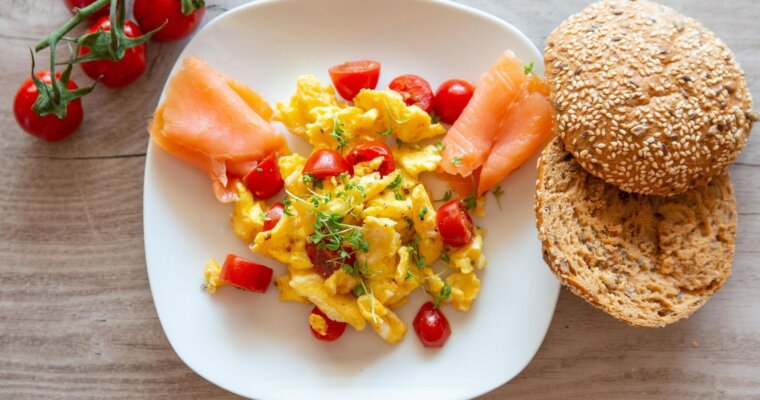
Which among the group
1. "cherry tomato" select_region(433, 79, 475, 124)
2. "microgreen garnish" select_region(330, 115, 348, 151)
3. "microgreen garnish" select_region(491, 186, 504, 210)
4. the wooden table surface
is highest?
"cherry tomato" select_region(433, 79, 475, 124)

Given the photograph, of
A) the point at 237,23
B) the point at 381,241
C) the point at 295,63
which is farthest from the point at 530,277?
the point at 237,23

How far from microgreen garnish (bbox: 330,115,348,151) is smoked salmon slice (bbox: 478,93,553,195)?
0.56m

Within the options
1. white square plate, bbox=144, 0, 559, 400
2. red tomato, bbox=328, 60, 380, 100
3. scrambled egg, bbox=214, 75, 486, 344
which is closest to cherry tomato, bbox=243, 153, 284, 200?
scrambled egg, bbox=214, 75, 486, 344

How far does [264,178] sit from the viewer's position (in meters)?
2.62

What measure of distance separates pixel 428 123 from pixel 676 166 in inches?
36.0

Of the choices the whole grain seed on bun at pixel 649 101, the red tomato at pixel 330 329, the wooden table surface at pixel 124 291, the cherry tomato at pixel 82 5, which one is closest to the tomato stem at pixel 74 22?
the cherry tomato at pixel 82 5

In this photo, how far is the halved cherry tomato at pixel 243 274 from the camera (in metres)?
2.57

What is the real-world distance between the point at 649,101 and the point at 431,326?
3.80 ft

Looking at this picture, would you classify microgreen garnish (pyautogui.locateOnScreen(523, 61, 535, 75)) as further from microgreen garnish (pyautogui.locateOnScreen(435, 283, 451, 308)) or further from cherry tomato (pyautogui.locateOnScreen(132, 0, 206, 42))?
cherry tomato (pyautogui.locateOnScreen(132, 0, 206, 42))

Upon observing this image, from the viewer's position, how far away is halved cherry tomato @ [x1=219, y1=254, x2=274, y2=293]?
2574mm

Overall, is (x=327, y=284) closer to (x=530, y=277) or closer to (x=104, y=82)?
(x=530, y=277)

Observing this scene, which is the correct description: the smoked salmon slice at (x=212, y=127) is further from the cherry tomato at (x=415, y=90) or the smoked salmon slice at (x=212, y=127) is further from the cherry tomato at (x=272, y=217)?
the cherry tomato at (x=415, y=90)

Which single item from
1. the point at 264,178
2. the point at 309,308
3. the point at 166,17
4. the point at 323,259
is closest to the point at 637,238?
the point at 323,259

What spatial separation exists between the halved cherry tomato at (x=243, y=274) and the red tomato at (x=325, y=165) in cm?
44
